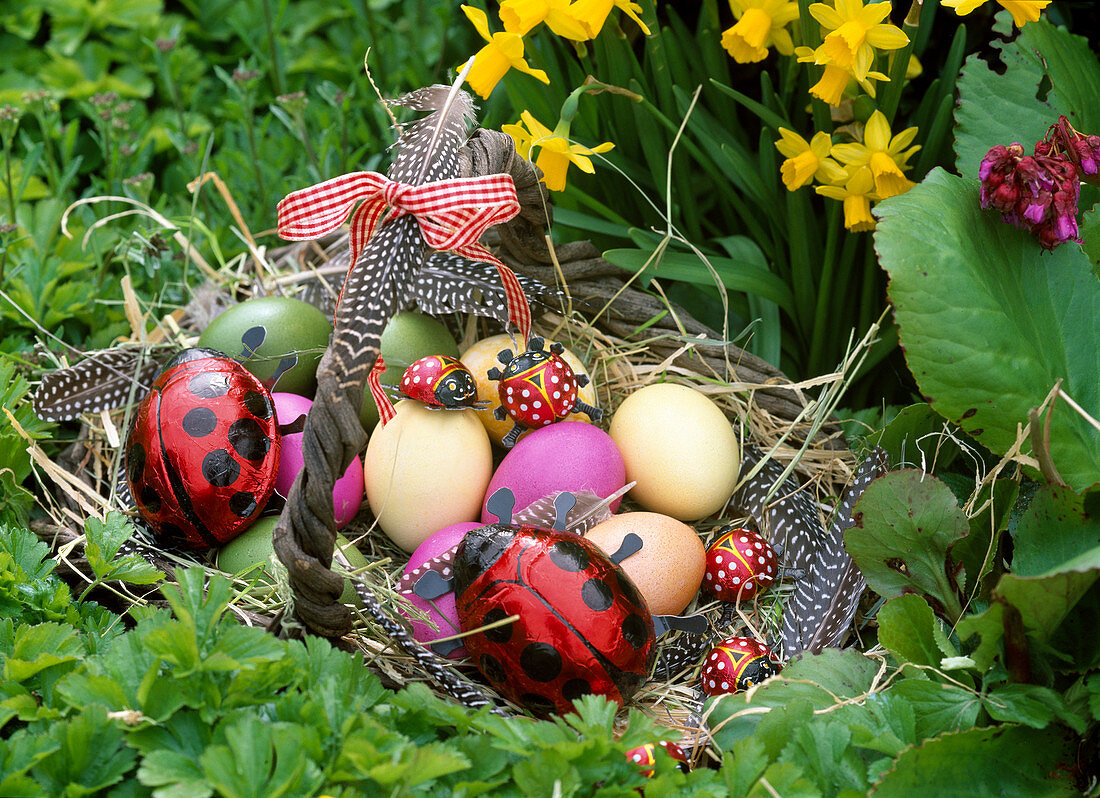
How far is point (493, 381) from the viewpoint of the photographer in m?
1.43

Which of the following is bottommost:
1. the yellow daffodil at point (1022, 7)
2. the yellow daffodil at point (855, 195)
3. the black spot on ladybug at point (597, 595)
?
the black spot on ladybug at point (597, 595)

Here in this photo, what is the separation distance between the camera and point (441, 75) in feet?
7.49

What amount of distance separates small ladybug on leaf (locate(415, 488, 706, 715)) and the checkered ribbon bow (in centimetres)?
37

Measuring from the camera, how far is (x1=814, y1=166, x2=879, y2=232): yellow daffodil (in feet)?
4.32

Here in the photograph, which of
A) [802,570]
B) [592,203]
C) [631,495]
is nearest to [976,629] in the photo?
[802,570]

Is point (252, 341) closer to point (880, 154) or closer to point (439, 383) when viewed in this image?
point (439, 383)

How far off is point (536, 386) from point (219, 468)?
0.45 m

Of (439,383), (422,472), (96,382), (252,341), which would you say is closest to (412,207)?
(439,383)

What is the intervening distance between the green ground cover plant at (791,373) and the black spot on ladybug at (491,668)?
138 mm

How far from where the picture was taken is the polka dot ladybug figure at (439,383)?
1.29 meters

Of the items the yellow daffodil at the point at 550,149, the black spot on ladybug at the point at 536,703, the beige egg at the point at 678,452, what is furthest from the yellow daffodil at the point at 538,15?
the black spot on ladybug at the point at 536,703

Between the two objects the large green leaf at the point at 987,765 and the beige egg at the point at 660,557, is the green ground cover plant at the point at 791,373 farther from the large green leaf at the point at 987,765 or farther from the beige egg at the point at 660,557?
the beige egg at the point at 660,557

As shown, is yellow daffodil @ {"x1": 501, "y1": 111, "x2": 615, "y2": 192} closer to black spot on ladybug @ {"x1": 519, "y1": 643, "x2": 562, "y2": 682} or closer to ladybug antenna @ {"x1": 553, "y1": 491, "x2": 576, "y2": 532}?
ladybug antenna @ {"x1": 553, "y1": 491, "x2": 576, "y2": 532}

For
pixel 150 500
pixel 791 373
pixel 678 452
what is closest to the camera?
pixel 150 500
